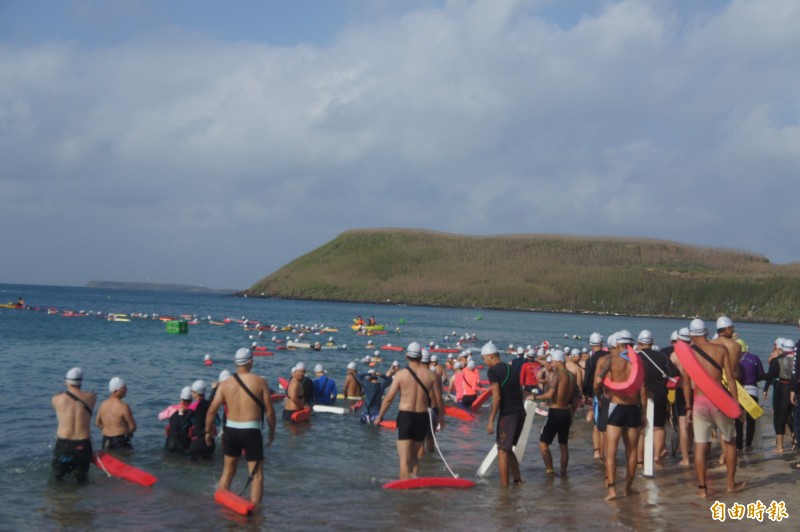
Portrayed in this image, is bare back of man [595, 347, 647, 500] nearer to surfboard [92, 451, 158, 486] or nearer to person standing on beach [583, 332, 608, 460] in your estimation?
person standing on beach [583, 332, 608, 460]

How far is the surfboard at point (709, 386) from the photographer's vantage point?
923 centimetres

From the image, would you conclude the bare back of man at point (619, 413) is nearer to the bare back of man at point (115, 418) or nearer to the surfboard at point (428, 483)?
the surfboard at point (428, 483)

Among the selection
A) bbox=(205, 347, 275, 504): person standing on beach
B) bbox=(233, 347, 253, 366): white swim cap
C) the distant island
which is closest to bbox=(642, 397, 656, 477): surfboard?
bbox=(205, 347, 275, 504): person standing on beach

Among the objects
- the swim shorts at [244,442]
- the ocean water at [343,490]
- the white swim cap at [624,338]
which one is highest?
the white swim cap at [624,338]

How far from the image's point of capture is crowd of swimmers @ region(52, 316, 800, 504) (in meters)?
9.34

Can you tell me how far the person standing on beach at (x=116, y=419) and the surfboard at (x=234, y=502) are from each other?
3.68 meters

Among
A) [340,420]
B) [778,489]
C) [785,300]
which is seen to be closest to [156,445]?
[340,420]

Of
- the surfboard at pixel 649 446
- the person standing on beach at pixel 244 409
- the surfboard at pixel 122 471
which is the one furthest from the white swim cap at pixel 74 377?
the surfboard at pixel 649 446

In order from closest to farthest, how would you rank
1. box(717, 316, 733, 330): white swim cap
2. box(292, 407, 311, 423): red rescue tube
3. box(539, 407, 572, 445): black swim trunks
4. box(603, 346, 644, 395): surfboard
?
1. box(603, 346, 644, 395): surfboard
2. box(717, 316, 733, 330): white swim cap
3. box(539, 407, 572, 445): black swim trunks
4. box(292, 407, 311, 423): red rescue tube

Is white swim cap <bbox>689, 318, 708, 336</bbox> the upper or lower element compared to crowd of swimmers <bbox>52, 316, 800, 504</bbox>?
upper

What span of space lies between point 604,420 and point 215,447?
6.51 m

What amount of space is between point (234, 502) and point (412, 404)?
8.44ft

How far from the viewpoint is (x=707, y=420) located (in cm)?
952

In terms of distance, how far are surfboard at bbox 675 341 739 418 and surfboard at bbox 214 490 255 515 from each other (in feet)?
17.8
